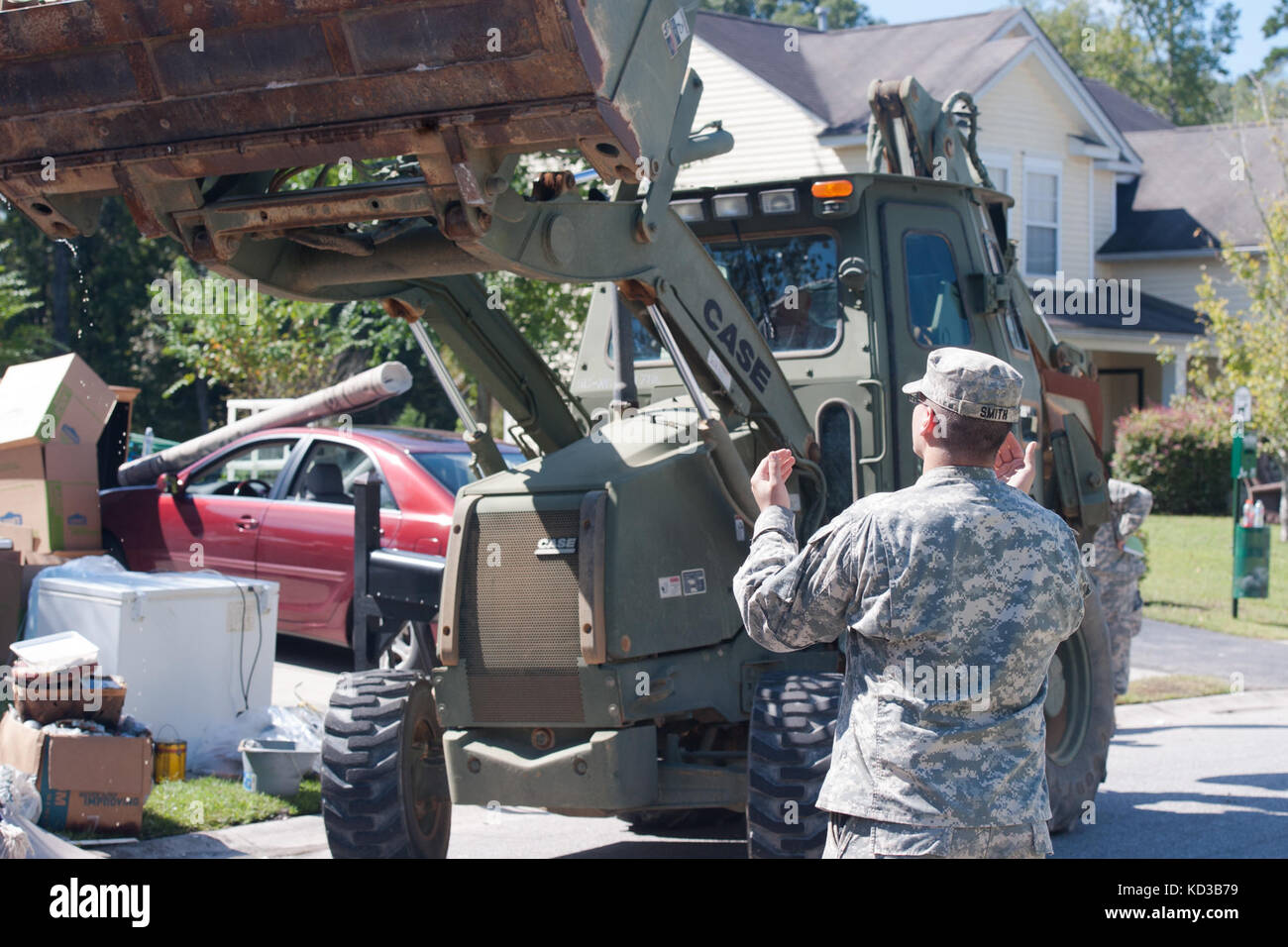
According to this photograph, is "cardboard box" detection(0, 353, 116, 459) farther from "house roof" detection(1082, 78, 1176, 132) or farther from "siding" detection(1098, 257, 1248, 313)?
"house roof" detection(1082, 78, 1176, 132)

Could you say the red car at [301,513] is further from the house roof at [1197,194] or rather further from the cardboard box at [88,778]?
the house roof at [1197,194]

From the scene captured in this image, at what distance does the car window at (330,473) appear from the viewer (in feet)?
33.6

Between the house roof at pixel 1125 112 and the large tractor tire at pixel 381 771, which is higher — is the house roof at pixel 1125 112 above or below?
above

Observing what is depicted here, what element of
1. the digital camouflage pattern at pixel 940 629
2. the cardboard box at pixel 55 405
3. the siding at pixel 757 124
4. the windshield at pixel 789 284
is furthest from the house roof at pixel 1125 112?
the digital camouflage pattern at pixel 940 629

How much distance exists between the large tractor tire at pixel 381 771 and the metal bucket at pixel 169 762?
2.00m

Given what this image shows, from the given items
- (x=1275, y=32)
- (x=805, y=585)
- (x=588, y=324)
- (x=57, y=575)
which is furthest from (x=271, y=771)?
(x=1275, y=32)

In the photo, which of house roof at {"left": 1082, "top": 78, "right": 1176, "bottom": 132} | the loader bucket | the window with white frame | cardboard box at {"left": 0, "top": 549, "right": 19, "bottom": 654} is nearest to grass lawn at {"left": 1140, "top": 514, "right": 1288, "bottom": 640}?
the window with white frame

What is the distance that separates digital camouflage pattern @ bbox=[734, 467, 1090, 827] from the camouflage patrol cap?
0.15 meters

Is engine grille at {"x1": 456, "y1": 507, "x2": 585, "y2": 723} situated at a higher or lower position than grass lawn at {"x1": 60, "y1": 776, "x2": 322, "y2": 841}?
higher

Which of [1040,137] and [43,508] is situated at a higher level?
[1040,137]

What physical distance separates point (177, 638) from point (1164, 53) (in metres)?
57.8

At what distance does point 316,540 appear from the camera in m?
10.1

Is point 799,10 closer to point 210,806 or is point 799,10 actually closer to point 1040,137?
point 1040,137

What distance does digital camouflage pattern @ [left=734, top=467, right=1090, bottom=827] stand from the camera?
3.47 metres
